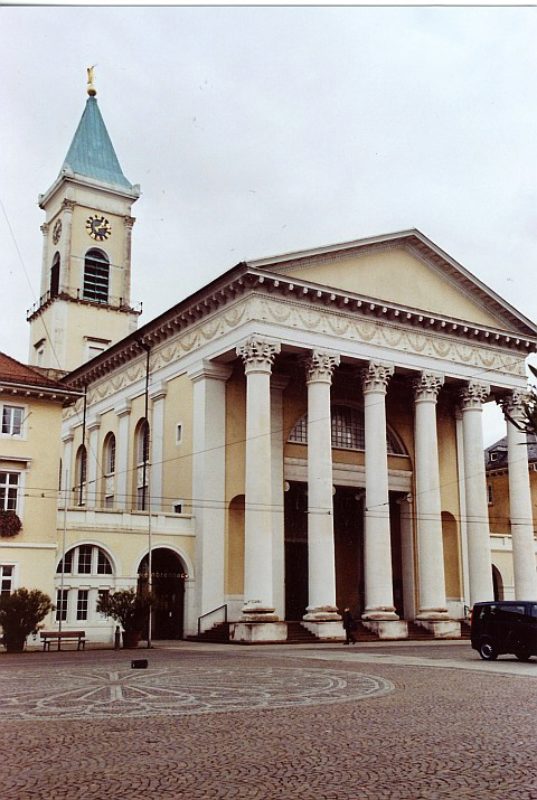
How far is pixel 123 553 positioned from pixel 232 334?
9.91 metres

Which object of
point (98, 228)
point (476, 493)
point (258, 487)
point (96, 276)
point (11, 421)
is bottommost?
point (258, 487)

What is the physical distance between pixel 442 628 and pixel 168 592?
39.6 feet

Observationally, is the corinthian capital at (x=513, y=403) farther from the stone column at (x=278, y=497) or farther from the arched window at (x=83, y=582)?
the arched window at (x=83, y=582)

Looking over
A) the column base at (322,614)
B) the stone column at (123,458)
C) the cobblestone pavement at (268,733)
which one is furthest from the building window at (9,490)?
the stone column at (123,458)

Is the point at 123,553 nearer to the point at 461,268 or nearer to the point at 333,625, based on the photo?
the point at 333,625

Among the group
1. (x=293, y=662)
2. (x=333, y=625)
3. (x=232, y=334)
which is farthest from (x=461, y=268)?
(x=293, y=662)

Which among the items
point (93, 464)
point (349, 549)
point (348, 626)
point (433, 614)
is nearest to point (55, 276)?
point (93, 464)

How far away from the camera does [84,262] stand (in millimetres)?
60625

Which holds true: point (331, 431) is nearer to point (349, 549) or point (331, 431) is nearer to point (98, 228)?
point (349, 549)

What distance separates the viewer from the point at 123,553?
3622 cm

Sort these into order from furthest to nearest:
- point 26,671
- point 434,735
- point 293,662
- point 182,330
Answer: point 182,330 < point 293,662 < point 26,671 < point 434,735

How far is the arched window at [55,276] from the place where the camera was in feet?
200

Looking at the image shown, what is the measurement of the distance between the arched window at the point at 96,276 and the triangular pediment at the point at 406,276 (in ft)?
81.0

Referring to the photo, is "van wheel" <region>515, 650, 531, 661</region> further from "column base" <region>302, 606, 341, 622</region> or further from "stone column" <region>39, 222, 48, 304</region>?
"stone column" <region>39, 222, 48, 304</region>
